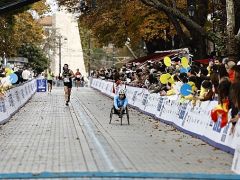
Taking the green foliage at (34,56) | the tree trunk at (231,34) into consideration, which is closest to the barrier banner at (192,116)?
the tree trunk at (231,34)

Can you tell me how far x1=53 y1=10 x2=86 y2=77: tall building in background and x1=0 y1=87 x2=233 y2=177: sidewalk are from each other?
232 feet

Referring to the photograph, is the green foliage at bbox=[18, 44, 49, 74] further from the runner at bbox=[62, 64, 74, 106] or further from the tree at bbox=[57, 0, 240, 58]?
the runner at bbox=[62, 64, 74, 106]

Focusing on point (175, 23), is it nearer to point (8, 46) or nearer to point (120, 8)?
point (120, 8)

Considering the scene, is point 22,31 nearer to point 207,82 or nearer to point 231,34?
point 231,34

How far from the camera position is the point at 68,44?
92.5m

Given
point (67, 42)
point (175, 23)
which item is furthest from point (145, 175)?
point (67, 42)

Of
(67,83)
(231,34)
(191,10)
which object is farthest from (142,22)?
(231,34)

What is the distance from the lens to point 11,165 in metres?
10.7

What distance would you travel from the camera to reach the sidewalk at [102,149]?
1052 centimetres

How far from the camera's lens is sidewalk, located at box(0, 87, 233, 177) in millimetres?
10516

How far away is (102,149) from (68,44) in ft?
264

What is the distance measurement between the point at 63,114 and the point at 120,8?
64.2 feet

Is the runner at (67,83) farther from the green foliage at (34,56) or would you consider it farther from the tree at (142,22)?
the green foliage at (34,56)

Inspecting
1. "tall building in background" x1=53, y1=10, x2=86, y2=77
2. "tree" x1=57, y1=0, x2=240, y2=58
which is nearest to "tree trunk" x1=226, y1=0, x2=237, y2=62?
"tree" x1=57, y1=0, x2=240, y2=58
